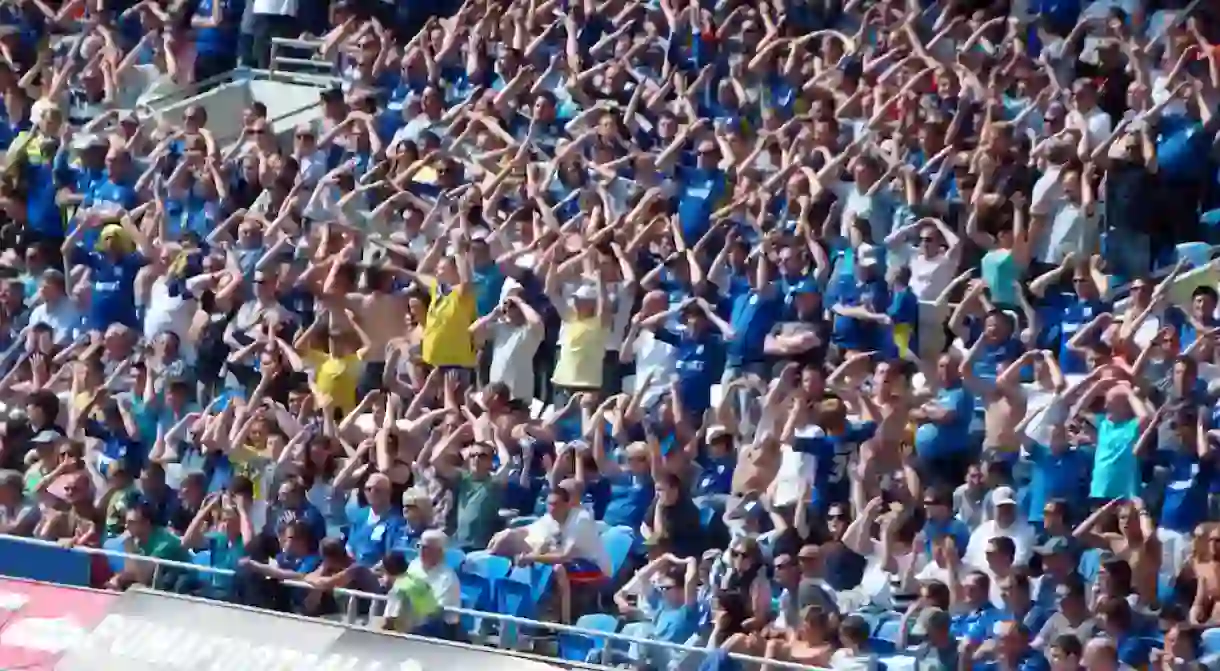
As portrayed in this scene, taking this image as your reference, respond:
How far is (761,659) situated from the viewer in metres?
10.1

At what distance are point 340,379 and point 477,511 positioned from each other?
1.87 metres

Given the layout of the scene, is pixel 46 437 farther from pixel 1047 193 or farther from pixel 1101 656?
pixel 1101 656

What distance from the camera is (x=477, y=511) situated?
11.9m

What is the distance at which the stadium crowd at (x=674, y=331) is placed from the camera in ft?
35.9

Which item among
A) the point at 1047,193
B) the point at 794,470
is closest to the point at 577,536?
the point at 794,470

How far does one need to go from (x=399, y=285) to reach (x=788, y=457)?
3.28 meters

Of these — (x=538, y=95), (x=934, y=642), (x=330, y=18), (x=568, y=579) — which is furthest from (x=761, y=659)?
(x=330, y=18)

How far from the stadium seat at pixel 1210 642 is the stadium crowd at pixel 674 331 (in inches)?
1.5

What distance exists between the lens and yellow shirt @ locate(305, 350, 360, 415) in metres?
13.4

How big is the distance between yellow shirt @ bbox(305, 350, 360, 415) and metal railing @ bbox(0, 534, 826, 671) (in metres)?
1.79

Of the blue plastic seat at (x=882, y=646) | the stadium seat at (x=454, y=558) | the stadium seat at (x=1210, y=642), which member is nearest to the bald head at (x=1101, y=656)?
the stadium seat at (x=1210, y=642)

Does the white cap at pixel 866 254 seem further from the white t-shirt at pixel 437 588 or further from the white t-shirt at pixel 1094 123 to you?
the white t-shirt at pixel 437 588

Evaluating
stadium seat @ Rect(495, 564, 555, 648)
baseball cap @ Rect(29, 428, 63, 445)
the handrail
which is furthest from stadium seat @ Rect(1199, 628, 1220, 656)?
baseball cap @ Rect(29, 428, 63, 445)

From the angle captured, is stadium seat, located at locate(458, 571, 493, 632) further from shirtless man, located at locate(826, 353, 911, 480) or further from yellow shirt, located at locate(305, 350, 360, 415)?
yellow shirt, located at locate(305, 350, 360, 415)
